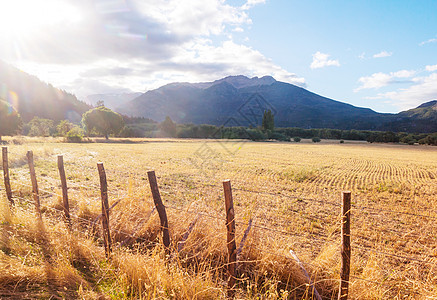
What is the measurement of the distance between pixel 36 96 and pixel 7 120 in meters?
158

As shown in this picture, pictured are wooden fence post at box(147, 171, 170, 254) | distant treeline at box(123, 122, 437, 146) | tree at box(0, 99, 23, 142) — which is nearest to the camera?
wooden fence post at box(147, 171, 170, 254)

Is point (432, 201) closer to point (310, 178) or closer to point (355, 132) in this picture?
point (310, 178)

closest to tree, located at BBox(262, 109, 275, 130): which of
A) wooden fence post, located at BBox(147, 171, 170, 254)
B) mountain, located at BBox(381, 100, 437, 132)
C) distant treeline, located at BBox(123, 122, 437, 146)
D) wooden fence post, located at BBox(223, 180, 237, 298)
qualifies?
distant treeline, located at BBox(123, 122, 437, 146)

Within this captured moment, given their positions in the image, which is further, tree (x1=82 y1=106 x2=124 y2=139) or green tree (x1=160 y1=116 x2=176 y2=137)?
green tree (x1=160 y1=116 x2=176 y2=137)

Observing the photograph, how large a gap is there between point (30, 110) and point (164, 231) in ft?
621

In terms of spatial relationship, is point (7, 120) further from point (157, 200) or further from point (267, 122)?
point (267, 122)

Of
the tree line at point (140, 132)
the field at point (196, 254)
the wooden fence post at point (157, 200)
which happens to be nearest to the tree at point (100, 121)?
the tree line at point (140, 132)

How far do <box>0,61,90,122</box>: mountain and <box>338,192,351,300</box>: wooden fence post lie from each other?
183200mm

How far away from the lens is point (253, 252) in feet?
14.1

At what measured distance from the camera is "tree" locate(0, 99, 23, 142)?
40844mm

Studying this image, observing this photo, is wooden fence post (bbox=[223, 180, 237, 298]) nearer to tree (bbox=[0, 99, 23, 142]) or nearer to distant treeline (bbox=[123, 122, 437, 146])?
tree (bbox=[0, 99, 23, 142])

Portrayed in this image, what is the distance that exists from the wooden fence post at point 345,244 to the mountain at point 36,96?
7213 inches

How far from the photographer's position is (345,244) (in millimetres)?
3111

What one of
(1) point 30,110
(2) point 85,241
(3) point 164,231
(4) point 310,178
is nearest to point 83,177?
(2) point 85,241
